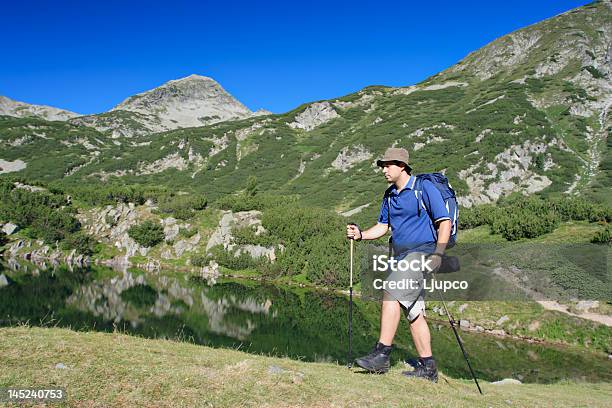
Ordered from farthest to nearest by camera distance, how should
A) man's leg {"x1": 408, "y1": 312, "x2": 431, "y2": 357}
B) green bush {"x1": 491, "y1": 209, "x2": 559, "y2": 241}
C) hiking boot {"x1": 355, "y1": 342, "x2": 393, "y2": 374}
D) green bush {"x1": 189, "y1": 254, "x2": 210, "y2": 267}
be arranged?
green bush {"x1": 189, "y1": 254, "x2": 210, "y2": 267}
green bush {"x1": 491, "y1": 209, "x2": 559, "y2": 241}
hiking boot {"x1": 355, "y1": 342, "x2": 393, "y2": 374}
man's leg {"x1": 408, "y1": 312, "x2": 431, "y2": 357}

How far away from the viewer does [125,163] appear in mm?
136125

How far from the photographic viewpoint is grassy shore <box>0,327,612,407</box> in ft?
18.0

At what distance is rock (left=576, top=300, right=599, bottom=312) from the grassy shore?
79.6ft

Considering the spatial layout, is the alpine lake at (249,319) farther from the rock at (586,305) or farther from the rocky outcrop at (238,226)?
the rocky outcrop at (238,226)

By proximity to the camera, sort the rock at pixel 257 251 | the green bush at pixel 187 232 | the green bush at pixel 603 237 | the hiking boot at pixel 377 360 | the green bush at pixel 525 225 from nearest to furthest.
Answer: the hiking boot at pixel 377 360, the green bush at pixel 603 237, the green bush at pixel 525 225, the rock at pixel 257 251, the green bush at pixel 187 232

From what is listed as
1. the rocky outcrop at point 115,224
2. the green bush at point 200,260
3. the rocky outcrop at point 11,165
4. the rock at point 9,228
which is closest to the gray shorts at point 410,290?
the green bush at point 200,260

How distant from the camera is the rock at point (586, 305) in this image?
27344 mm

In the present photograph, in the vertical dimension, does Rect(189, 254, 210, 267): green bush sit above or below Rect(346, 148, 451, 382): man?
below

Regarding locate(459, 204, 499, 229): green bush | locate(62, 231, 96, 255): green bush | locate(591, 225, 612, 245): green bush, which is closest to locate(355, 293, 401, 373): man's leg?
locate(591, 225, 612, 245): green bush

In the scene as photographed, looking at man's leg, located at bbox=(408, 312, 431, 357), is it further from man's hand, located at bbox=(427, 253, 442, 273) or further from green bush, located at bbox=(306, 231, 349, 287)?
green bush, located at bbox=(306, 231, 349, 287)

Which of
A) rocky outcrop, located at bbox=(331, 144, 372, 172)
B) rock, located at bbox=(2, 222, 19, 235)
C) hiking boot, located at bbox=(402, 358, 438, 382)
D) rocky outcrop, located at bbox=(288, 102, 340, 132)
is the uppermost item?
rocky outcrop, located at bbox=(288, 102, 340, 132)

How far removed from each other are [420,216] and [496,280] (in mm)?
26401

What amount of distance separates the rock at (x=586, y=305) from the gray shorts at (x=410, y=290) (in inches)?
1060

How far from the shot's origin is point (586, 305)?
90.8 feet
